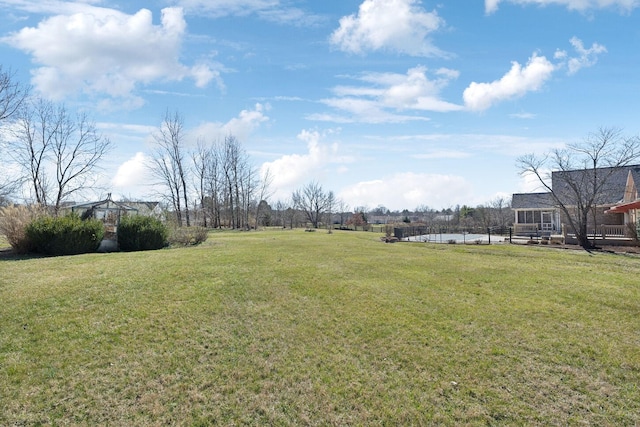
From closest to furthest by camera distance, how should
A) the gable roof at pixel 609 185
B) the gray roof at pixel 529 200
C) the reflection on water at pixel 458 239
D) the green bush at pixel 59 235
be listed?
the green bush at pixel 59 235, the reflection on water at pixel 458 239, the gable roof at pixel 609 185, the gray roof at pixel 529 200

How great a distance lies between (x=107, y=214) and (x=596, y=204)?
92.5 ft

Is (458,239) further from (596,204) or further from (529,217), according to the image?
(529,217)

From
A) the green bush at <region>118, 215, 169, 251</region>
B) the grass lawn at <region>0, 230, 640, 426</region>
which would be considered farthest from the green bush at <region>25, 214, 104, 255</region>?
the grass lawn at <region>0, 230, 640, 426</region>

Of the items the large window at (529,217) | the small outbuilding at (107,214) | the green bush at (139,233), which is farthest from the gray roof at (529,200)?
the small outbuilding at (107,214)

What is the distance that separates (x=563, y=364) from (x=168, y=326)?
5851 millimetres

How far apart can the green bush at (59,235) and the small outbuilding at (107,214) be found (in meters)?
1.59

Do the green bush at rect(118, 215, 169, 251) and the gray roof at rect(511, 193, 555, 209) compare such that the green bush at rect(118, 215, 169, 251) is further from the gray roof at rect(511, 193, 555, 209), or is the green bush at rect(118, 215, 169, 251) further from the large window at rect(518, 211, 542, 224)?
the large window at rect(518, 211, 542, 224)

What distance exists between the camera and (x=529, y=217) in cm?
3350

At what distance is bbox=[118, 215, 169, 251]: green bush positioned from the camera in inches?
607

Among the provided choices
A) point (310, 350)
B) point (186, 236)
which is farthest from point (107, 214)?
point (310, 350)

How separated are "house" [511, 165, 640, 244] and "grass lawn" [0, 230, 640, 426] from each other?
13.7 m

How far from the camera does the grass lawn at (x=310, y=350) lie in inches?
154

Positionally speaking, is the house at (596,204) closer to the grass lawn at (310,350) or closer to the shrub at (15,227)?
the grass lawn at (310,350)

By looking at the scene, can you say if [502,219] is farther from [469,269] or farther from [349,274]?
[349,274]
